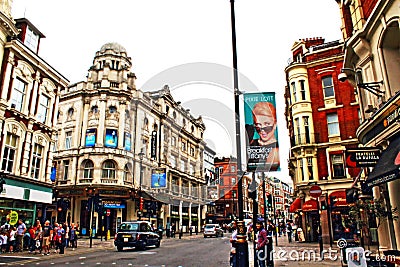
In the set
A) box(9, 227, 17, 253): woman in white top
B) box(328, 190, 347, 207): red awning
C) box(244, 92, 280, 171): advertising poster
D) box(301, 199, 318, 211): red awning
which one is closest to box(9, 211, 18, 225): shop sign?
box(9, 227, 17, 253): woman in white top

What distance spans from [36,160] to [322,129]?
912 inches

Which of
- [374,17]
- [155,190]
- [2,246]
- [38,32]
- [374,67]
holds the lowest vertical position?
[2,246]

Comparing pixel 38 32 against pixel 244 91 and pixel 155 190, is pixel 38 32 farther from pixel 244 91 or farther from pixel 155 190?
pixel 155 190

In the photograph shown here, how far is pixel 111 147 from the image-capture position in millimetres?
39844

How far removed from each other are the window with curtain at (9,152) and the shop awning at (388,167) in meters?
20.7

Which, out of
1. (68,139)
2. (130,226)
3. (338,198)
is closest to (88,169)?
(68,139)

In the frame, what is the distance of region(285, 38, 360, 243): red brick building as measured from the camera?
1032 inches

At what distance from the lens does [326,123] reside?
27.8m

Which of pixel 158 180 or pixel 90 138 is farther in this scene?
pixel 158 180

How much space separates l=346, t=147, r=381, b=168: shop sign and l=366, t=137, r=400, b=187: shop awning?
51cm

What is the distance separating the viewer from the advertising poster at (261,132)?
377 inches

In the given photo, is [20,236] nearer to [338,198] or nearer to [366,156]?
[366,156]

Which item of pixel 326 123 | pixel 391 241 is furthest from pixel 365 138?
pixel 326 123

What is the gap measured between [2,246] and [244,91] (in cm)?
1712
